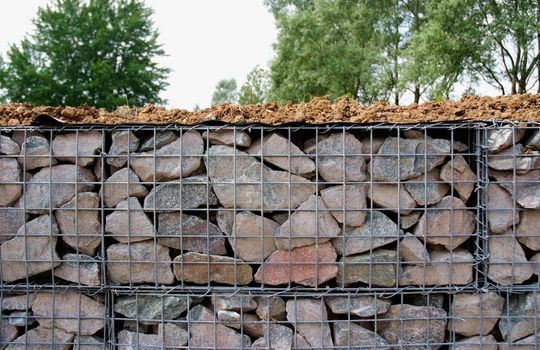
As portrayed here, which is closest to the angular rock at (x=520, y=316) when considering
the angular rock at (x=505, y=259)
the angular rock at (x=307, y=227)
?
the angular rock at (x=505, y=259)

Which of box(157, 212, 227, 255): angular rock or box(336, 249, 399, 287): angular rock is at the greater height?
box(157, 212, 227, 255): angular rock

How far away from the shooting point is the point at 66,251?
3.45 metres

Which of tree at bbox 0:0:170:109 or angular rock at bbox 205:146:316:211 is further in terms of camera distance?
tree at bbox 0:0:170:109

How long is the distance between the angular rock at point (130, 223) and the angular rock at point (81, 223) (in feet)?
0.34

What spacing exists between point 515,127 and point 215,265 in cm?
196

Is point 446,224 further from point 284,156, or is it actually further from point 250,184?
point 250,184

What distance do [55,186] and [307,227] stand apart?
157 cm

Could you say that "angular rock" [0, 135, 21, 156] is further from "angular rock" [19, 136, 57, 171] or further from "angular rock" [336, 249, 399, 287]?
"angular rock" [336, 249, 399, 287]

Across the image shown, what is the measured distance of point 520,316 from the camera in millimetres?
3342

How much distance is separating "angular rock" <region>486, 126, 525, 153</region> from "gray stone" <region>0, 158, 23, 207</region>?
2.87 m

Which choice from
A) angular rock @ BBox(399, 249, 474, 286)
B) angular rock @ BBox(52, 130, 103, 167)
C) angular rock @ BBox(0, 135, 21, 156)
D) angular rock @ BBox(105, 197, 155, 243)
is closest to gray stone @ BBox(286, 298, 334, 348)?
angular rock @ BBox(399, 249, 474, 286)

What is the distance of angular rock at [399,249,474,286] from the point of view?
330cm

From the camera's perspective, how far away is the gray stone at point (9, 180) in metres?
3.43

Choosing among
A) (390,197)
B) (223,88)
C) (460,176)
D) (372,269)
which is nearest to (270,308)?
(372,269)
